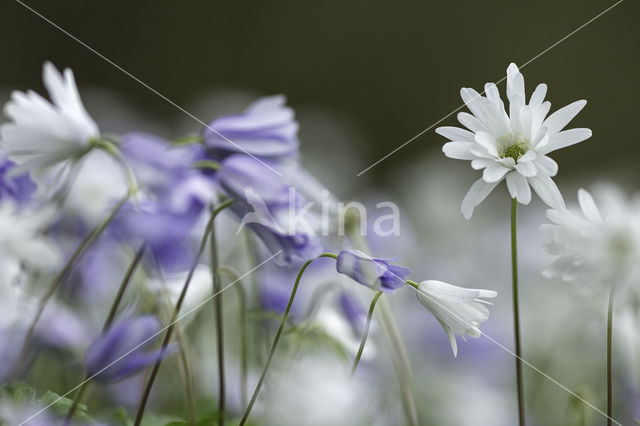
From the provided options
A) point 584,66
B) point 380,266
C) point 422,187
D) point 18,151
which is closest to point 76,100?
point 18,151

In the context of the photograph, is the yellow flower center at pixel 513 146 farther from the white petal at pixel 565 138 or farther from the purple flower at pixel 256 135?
the purple flower at pixel 256 135

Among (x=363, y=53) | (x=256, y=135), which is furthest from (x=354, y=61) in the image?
(x=256, y=135)

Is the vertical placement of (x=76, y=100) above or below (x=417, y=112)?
below

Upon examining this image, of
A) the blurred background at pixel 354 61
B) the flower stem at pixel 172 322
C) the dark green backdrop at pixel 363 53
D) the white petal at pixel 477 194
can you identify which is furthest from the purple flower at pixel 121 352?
the dark green backdrop at pixel 363 53

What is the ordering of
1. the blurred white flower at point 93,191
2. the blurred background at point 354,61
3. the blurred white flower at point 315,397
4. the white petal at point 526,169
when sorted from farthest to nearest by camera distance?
1. the blurred background at point 354,61
2. the blurred white flower at point 93,191
3. the blurred white flower at point 315,397
4. the white petal at point 526,169

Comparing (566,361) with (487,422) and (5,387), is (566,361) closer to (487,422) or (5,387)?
(487,422)

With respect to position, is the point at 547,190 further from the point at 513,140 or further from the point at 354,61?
the point at 354,61

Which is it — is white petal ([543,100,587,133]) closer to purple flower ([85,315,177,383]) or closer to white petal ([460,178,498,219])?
white petal ([460,178,498,219])

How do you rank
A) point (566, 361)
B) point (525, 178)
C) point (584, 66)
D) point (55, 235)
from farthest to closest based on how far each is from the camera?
1. point (584, 66)
2. point (566, 361)
3. point (55, 235)
4. point (525, 178)
